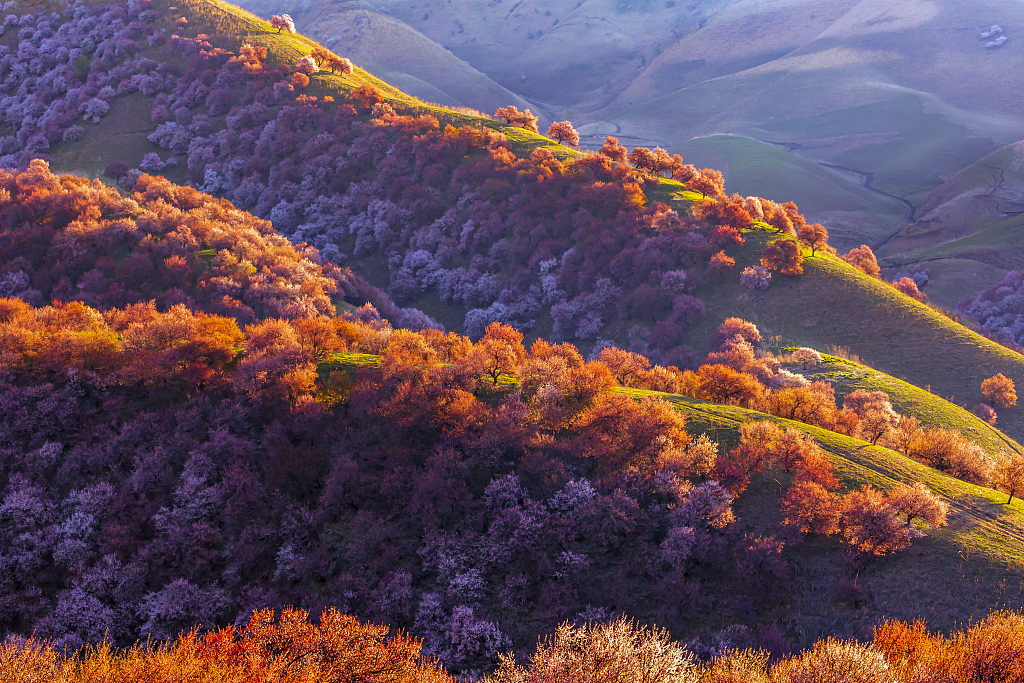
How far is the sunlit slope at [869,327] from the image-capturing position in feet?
99.5

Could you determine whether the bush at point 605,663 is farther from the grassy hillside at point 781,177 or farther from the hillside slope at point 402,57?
the hillside slope at point 402,57

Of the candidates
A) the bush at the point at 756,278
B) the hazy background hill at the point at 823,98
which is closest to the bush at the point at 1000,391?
the bush at the point at 756,278

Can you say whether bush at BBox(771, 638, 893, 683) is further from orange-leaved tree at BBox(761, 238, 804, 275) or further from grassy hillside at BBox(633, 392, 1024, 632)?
orange-leaved tree at BBox(761, 238, 804, 275)

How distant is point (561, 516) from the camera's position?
1418 cm

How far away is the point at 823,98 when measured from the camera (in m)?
144

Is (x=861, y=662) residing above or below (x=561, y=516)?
above

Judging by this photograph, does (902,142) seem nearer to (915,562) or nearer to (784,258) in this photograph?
(784,258)

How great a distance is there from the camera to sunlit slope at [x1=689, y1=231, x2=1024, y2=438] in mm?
30328

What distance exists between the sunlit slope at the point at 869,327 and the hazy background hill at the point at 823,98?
3630 cm

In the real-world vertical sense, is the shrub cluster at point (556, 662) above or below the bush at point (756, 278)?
below

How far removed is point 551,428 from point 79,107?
69.5m

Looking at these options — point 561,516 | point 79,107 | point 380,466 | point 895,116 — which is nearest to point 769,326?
point 561,516

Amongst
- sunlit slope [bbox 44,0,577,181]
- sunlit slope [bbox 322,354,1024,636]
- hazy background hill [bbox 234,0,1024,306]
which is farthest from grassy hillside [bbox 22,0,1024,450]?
hazy background hill [bbox 234,0,1024,306]

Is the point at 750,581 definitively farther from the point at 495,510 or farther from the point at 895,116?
the point at 895,116
